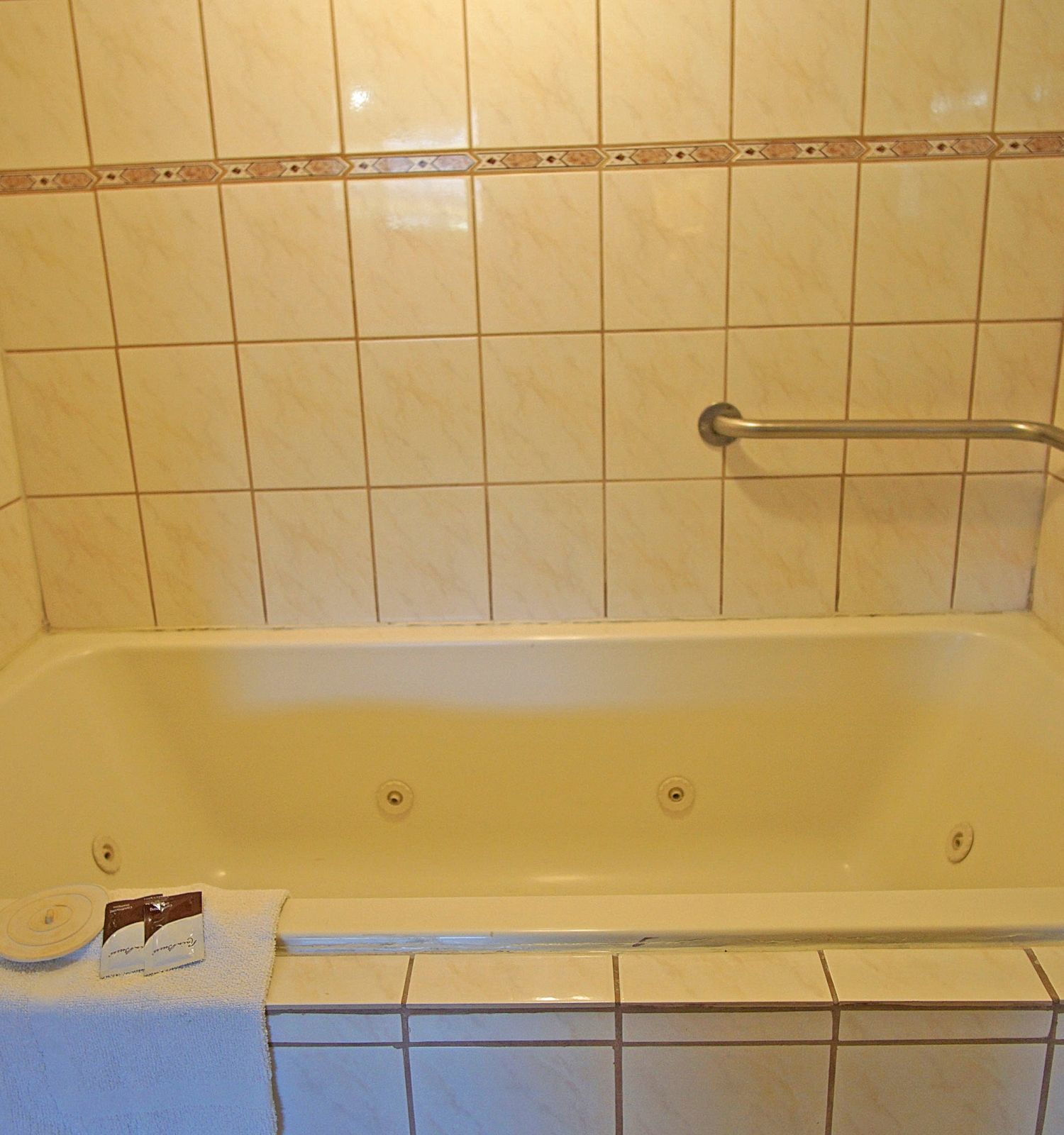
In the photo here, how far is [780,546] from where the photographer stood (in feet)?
5.03

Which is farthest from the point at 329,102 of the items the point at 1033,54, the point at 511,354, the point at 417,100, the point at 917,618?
the point at 917,618

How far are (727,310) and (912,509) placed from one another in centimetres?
45

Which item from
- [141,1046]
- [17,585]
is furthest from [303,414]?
[141,1046]

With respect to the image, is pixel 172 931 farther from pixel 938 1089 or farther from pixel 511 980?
pixel 938 1089

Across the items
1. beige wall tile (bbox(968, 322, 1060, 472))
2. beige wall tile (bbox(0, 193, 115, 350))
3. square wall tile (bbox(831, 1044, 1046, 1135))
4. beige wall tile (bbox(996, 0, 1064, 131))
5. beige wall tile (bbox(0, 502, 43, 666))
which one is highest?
beige wall tile (bbox(996, 0, 1064, 131))

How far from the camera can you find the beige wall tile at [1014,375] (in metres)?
1.43

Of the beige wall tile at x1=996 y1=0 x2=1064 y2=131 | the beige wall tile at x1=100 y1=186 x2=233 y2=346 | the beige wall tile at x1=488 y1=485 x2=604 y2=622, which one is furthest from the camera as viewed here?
the beige wall tile at x1=488 y1=485 x2=604 y2=622

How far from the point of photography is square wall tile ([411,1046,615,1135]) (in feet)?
2.93

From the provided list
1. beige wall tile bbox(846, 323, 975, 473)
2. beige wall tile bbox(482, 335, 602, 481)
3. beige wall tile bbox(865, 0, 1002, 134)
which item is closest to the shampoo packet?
beige wall tile bbox(482, 335, 602, 481)

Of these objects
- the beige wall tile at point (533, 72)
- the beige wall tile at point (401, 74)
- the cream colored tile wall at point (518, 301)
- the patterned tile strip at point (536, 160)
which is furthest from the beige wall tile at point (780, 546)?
the beige wall tile at point (401, 74)

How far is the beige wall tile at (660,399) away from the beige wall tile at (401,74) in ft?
1.34

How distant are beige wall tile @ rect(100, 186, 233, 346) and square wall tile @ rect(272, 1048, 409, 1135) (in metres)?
1.05

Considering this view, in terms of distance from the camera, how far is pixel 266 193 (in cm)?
140

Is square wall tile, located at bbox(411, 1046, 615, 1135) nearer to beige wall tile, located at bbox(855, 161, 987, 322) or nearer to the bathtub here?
the bathtub
